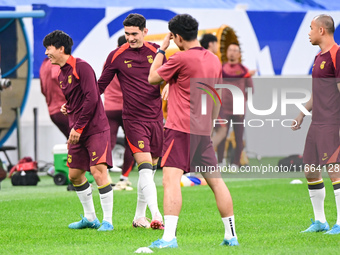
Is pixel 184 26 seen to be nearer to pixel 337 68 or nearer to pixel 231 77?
pixel 337 68

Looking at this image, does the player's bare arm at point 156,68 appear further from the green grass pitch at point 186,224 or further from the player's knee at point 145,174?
the player's knee at point 145,174

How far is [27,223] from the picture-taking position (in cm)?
861

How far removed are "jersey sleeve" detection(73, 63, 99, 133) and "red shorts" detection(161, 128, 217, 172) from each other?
5.12ft

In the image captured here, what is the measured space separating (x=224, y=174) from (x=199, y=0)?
507 centimetres

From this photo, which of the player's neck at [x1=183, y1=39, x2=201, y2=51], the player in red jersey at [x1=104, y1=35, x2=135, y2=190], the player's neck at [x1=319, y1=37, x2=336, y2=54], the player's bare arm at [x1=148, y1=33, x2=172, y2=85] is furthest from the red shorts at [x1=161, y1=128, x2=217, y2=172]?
the player in red jersey at [x1=104, y1=35, x2=135, y2=190]

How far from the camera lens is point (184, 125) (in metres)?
6.35

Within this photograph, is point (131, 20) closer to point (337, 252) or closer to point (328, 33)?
point (328, 33)

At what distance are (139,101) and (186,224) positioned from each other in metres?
1.48

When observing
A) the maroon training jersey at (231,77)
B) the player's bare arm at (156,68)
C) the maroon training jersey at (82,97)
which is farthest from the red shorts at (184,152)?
the maroon training jersey at (231,77)

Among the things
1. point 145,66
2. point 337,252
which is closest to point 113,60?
point 145,66

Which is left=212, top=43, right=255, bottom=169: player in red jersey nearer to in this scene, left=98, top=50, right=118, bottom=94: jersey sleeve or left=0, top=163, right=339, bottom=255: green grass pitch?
left=0, top=163, right=339, bottom=255: green grass pitch

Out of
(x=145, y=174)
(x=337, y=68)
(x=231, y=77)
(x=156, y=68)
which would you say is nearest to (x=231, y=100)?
(x=231, y=77)

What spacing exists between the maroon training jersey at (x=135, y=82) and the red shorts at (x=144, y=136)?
0.07 meters

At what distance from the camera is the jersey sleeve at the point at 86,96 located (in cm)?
773
